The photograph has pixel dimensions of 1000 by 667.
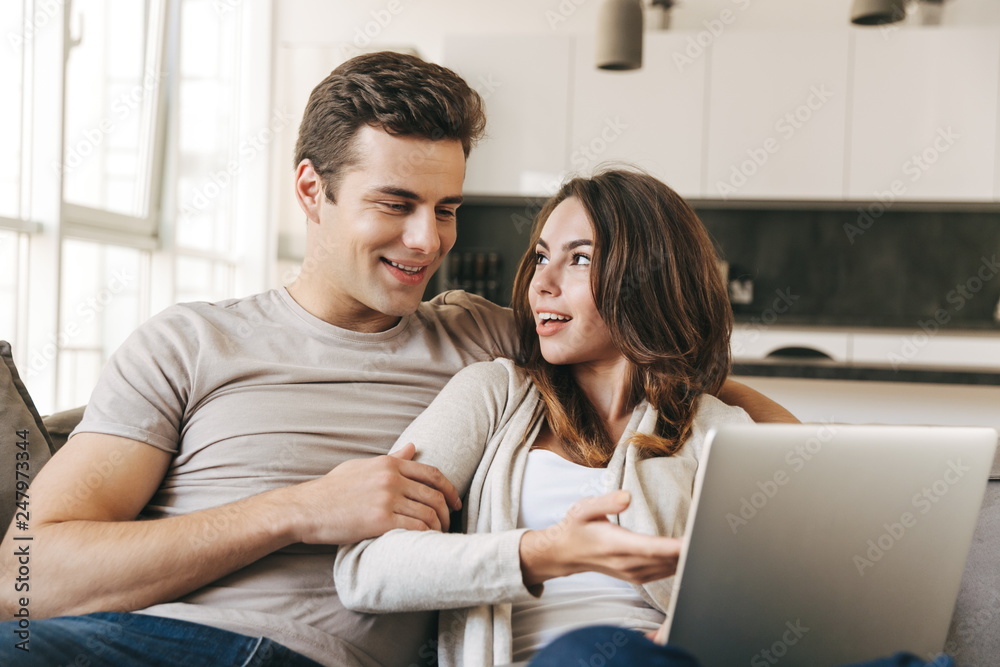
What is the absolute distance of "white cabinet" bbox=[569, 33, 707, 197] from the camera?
463cm

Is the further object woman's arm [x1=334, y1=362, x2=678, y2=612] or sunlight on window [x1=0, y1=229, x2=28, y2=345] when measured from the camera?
sunlight on window [x1=0, y1=229, x2=28, y2=345]

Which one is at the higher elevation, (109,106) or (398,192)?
(109,106)

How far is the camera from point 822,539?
3.06 ft

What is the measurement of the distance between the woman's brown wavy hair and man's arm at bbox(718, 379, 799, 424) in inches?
2.3

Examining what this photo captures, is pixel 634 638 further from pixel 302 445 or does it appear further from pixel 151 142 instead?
pixel 151 142

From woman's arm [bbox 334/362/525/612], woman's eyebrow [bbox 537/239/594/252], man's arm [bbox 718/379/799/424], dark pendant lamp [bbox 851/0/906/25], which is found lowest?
woman's arm [bbox 334/362/525/612]

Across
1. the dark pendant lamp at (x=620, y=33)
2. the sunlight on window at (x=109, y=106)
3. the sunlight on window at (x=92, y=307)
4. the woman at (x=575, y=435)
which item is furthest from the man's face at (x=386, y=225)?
the sunlight on window at (x=92, y=307)

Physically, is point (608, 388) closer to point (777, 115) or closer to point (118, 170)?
point (118, 170)

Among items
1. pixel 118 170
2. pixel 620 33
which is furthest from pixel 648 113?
pixel 118 170

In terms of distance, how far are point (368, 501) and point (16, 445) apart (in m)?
0.62

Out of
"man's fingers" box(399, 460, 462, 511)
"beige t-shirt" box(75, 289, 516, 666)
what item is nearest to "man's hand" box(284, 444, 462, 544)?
"man's fingers" box(399, 460, 462, 511)

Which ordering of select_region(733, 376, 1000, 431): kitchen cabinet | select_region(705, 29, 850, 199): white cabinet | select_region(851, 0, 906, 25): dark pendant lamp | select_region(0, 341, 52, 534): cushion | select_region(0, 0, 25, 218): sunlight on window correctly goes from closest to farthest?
select_region(0, 341, 52, 534): cushion, select_region(0, 0, 25, 218): sunlight on window, select_region(851, 0, 906, 25): dark pendant lamp, select_region(733, 376, 1000, 431): kitchen cabinet, select_region(705, 29, 850, 199): white cabinet

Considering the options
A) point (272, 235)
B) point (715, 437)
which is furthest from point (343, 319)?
point (272, 235)

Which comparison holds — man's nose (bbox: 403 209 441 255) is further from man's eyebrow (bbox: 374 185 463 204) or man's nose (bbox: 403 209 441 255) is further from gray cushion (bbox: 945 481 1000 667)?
gray cushion (bbox: 945 481 1000 667)
